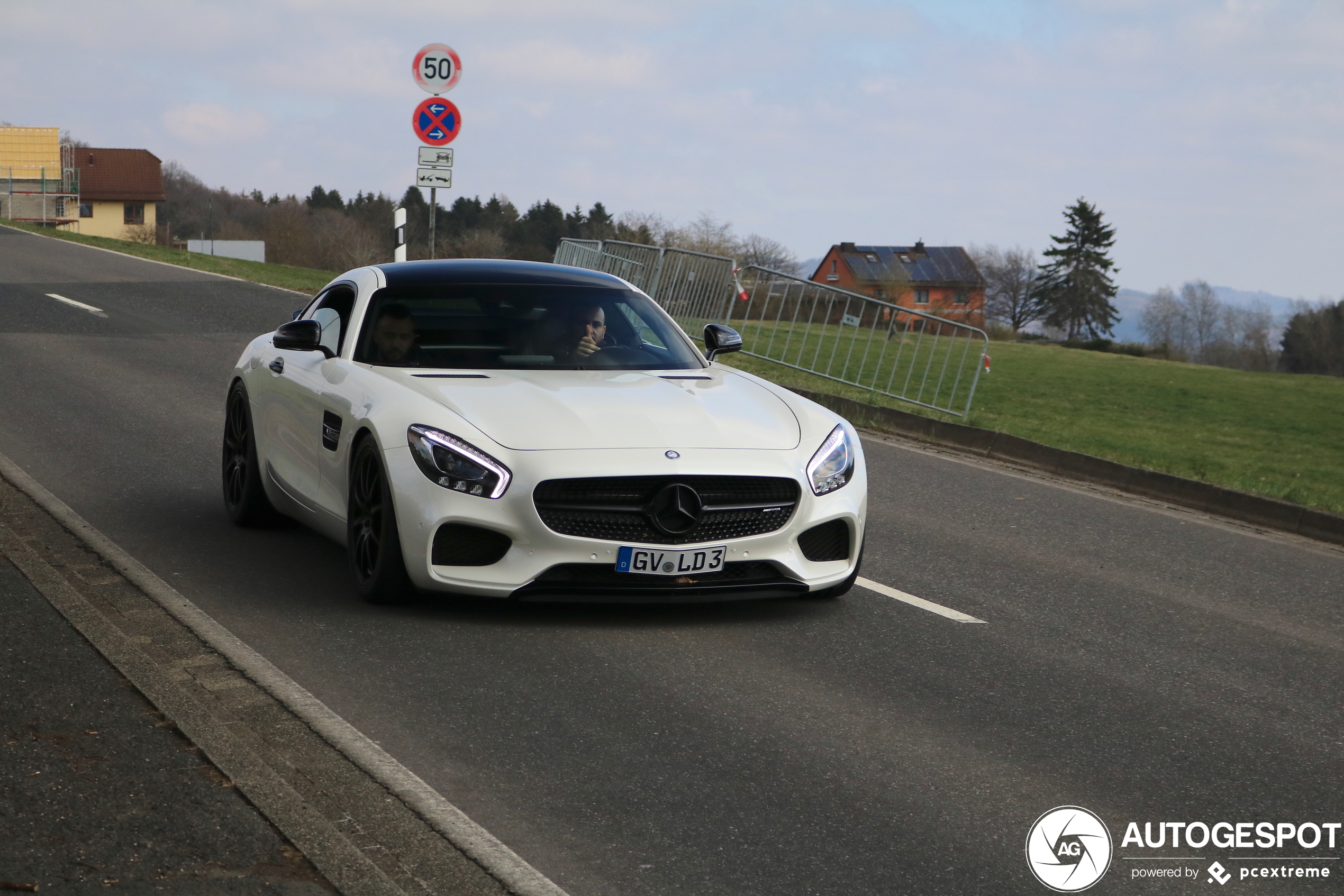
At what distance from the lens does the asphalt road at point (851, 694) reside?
4.03 meters

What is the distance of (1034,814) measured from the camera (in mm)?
4273

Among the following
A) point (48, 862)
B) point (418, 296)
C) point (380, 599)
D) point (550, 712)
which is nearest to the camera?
point (48, 862)

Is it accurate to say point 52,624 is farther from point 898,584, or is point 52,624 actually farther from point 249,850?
point 898,584

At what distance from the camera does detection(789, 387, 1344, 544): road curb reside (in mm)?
10586

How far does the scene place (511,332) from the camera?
7.20m

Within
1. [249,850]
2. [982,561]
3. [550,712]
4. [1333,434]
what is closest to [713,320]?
[1333,434]

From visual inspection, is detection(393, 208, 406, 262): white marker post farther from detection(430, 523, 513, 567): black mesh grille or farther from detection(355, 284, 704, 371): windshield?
detection(430, 523, 513, 567): black mesh grille

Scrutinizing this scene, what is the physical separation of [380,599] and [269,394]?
196cm

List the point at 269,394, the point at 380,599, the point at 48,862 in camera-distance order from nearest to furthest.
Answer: the point at 48,862
the point at 380,599
the point at 269,394

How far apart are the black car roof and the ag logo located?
4.17 meters

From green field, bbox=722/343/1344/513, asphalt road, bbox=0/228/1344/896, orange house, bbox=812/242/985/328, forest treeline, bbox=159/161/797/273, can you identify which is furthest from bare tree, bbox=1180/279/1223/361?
asphalt road, bbox=0/228/1344/896

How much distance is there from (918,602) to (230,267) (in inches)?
1066

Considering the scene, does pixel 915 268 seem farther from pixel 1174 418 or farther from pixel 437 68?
pixel 437 68

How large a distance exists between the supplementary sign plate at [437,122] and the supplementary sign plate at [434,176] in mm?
323
